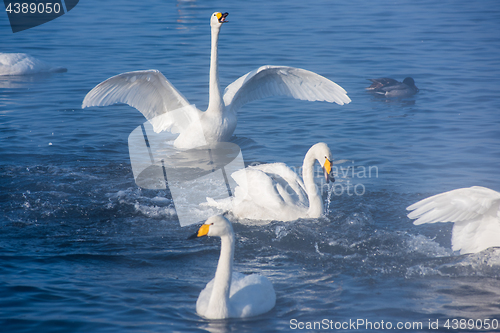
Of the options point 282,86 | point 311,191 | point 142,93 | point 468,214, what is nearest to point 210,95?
point 142,93

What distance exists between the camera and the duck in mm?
13016

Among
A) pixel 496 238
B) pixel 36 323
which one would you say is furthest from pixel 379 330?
pixel 36 323

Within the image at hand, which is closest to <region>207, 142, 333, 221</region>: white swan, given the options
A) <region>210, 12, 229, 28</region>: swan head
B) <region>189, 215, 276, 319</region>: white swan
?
<region>189, 215, 276, 319</region>: white swan

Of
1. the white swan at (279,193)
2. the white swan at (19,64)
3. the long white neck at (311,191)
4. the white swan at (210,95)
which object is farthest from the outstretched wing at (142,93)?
the white swan at (19,64)

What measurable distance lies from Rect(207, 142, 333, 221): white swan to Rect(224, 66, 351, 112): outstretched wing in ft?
8.10

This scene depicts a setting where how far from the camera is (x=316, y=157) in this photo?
696 cm

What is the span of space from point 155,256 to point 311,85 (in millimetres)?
5008

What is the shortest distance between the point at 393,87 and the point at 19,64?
32.8 feet

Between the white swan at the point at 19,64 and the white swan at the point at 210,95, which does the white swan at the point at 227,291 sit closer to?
the white swan at the point at 210,95

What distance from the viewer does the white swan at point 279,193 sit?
7.01m

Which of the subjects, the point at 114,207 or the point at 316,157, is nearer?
the point at 316,157

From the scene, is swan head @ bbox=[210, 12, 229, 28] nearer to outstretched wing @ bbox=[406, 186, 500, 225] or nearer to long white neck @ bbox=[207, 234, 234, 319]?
outstretched wing @ bbox=[406, 186, 500, 225]

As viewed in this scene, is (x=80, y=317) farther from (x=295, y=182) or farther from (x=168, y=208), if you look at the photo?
(x=295, y=182)

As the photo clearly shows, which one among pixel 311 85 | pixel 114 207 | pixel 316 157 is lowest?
pixel 114 207
